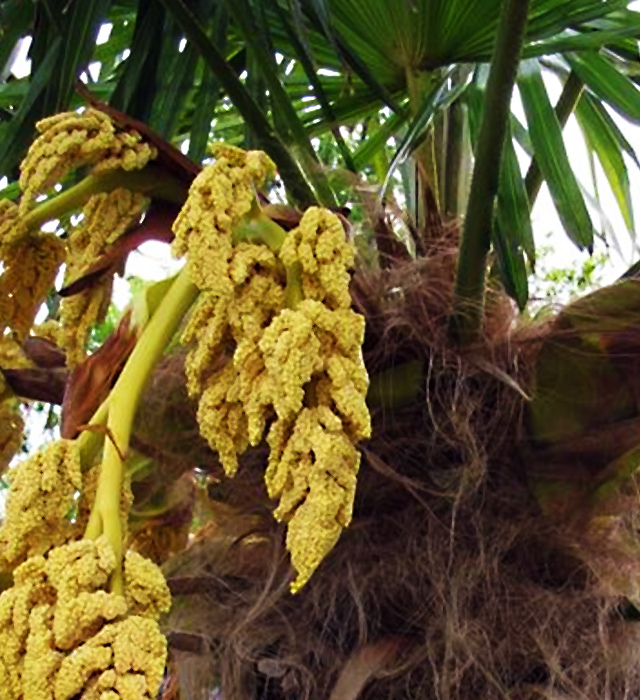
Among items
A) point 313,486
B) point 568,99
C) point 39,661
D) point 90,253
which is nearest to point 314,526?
point 313,486

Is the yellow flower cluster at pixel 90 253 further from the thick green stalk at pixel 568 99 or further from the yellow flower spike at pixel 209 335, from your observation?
the thick green stalk at pixel 568 99

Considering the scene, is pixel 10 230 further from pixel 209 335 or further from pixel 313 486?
pixel 313 486

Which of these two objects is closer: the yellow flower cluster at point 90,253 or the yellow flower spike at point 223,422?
the yellow flower spike at point 223,422

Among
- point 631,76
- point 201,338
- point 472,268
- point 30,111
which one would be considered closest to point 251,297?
point 201,338

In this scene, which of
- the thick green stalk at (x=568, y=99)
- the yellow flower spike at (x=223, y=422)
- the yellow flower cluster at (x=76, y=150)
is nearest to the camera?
the yellow flower spike at (x=223, y=422)

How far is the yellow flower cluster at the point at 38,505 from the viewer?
0.60 m

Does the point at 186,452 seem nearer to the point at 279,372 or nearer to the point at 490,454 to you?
the point at 490,454

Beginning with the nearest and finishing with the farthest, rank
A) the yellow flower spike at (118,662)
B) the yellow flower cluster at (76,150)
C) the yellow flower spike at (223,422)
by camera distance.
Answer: the yellow flower spike at (118,662), the yellow flower spike at (223,422), the yellow flower cluster at (76,150)

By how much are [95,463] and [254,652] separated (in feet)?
1.02

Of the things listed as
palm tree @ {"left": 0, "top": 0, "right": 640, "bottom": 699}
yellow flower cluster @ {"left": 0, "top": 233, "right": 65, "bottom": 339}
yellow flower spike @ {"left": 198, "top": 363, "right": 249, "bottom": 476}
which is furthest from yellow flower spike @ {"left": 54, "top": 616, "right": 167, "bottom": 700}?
yellow flower cluster @ {"left": 0, "top": 233, "right": 65, "bottom": 339}

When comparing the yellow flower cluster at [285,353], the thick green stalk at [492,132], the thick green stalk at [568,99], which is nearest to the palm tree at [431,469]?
the thick green stalk at [492,132]

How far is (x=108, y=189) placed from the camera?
843mm

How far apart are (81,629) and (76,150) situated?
352 mm

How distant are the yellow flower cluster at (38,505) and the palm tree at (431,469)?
0.44ft
